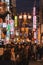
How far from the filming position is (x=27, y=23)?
143ft

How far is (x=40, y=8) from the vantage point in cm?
3825

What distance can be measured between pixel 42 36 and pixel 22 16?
3764 millimetres

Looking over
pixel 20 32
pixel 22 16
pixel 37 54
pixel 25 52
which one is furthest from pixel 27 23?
pixel 25 52

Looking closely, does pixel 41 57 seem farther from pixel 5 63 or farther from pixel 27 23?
pixel 27 23

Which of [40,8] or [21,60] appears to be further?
[40,8]

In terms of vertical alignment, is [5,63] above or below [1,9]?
below

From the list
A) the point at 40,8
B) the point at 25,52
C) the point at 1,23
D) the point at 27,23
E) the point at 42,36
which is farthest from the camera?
the point at 27,23

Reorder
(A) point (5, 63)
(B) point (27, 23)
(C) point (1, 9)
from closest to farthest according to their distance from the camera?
(A) point (5, 63)
(C) point (1, 9)
(B) point (27, 23)

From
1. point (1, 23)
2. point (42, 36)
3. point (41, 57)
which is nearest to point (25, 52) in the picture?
point (41, 57)

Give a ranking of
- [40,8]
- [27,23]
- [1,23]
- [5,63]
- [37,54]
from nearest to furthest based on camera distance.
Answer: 1. [5,63]
2. [37,54]
3. [1,23]
4. [40,8]
5. [27,23]

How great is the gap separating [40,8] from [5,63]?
86.7 feet

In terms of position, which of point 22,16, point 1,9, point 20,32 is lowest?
point 20,32

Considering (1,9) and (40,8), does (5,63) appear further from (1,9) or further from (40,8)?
(40,8)

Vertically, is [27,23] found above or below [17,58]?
below
